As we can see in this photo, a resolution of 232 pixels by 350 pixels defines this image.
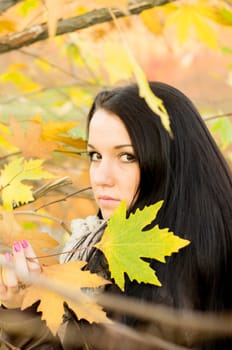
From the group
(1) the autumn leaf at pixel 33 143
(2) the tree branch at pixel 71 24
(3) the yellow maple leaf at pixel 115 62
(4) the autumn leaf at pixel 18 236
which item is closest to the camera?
(4) the autumn leaf at pixel 18 236

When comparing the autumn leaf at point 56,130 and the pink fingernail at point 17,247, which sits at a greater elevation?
the autumn leaf at point 56,130

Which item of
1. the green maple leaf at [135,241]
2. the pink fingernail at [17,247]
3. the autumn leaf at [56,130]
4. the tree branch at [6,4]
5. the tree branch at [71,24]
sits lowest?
the green maple leaf at [135,241]

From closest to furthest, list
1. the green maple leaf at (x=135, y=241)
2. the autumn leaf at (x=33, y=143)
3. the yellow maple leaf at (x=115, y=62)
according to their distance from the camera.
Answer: the green maple leaf at (x=135, y=241)
the autumn leaf at (x=33, y=143)
the yellow maple leaf at (x=115, y=62)

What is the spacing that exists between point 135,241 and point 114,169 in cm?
38

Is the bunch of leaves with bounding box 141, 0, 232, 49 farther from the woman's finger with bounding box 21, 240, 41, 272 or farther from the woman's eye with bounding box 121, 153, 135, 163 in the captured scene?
the woman's finger with bounding box 21, 240, 41, 272

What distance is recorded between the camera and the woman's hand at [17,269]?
965 millimetres

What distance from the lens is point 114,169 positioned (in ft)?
4.14

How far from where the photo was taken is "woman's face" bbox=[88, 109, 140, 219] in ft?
4.14

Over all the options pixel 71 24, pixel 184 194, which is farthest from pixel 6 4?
pixel 184 194

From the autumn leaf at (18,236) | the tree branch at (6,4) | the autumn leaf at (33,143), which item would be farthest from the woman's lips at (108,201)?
the tree branch at (6,4)

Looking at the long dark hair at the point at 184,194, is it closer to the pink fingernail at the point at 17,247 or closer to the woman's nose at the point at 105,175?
the woman's nose at the point at 105,175

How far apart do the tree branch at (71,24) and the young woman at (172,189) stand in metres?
0.20

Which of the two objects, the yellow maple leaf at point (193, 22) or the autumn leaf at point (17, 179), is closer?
the autumn leaf at point (17, 179)

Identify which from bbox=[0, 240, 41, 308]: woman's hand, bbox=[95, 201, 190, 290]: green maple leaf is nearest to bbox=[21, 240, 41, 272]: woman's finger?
bbox=[0, 240, 41, 308]: woman's hand
